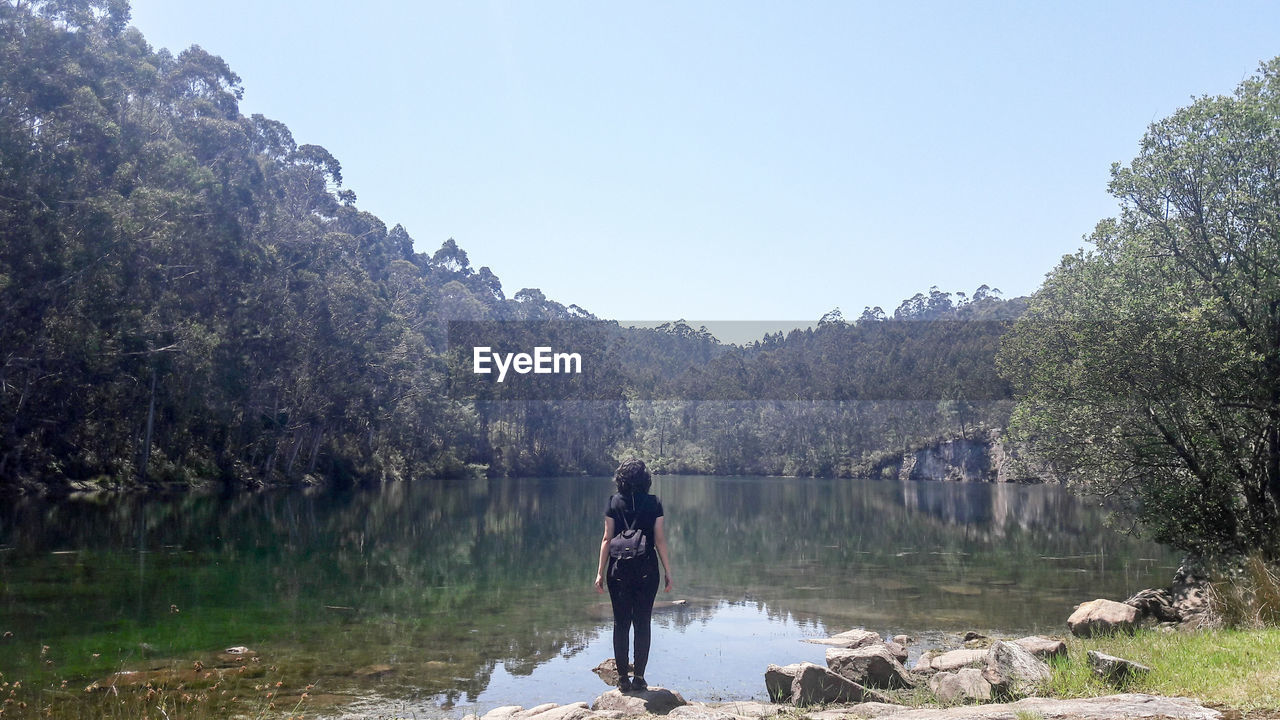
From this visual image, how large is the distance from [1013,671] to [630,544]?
3438 mm

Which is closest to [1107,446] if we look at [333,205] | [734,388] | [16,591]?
[16,591]

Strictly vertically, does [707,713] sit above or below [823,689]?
above

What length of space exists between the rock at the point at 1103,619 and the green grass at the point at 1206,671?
318cm

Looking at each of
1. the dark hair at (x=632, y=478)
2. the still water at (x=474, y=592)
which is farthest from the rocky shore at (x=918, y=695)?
the dark hair at (x=632, y=478)

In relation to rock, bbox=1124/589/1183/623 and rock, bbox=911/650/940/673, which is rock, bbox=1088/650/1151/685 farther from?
rock, bbox=1124/589/1183/623

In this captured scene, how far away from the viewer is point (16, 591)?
14609mm

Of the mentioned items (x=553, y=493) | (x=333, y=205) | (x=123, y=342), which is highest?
(x=333, y=205)

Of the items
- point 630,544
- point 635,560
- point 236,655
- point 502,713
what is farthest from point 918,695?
point 236,655

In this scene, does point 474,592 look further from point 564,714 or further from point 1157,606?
point 1157,606

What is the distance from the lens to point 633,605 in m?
8.55

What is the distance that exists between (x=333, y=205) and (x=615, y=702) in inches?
3379

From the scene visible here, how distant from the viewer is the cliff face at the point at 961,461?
271 ft

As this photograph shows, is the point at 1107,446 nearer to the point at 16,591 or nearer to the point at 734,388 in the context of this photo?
the point at 16,591

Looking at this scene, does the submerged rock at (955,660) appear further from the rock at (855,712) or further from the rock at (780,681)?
the rock at (855,712)
